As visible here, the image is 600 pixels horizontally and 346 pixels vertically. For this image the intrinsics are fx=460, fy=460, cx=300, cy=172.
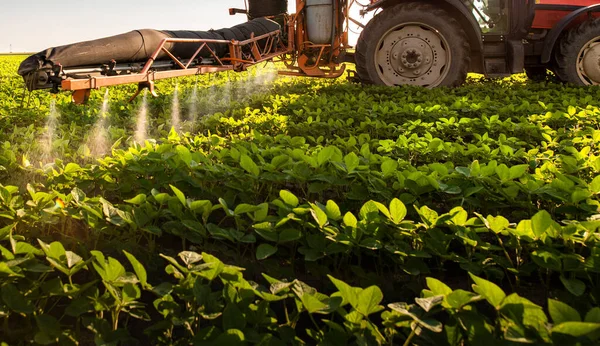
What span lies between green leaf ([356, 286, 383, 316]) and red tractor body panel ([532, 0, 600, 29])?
8.00 m

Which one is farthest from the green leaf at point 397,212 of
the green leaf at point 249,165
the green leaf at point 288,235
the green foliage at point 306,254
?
the green leaf at point 249,165

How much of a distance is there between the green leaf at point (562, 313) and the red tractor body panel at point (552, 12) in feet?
25.9

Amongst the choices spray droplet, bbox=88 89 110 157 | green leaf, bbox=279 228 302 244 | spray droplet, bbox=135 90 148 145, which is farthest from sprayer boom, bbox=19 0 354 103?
Result: green leaf, bbox=279 228 302 244

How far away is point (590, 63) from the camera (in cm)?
712

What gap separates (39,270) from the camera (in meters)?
1.35

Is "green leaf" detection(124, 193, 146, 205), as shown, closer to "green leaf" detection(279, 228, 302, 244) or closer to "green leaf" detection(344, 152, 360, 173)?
"green leaf" detection(279, 228, 302, 244)

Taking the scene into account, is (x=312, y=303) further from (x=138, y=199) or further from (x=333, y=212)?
(x=138, y=199)

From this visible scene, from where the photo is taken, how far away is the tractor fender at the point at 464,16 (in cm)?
651

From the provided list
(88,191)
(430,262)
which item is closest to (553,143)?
(430,262)

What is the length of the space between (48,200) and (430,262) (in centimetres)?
154

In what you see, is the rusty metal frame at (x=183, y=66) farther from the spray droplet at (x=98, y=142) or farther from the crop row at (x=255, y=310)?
the crop row at (x=255, y=310)

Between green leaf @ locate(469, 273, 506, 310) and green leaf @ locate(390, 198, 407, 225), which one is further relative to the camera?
green leaf @ locate(390, 198, 407, 225)

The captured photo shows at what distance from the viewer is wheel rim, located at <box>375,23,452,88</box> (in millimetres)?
6695

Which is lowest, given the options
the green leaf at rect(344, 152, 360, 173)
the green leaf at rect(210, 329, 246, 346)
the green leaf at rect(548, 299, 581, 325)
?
the green leaf at rect(210, 329, 246, 346)
